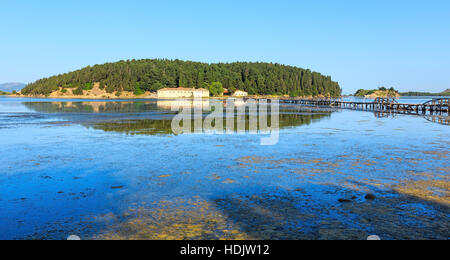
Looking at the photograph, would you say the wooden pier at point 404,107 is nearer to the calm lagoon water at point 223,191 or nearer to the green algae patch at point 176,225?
the calm lagoon water at point 223,191

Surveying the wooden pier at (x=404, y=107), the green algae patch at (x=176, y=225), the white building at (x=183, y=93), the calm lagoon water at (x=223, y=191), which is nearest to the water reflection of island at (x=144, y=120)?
the calm lagoon water at (x=223, y=191)

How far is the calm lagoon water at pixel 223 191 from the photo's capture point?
25.7ft

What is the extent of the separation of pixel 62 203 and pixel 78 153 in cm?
873

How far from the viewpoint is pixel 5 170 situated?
1405 centimetres

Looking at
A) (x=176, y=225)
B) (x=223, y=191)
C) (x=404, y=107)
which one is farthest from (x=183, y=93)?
(x=176, y=225)

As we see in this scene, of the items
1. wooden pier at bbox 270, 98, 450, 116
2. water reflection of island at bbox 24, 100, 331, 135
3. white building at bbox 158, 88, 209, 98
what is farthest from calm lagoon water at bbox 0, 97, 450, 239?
white building at bbox 158, 88, 209, 98

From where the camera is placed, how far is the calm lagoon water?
7836 millimetres

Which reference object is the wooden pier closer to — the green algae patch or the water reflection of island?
the water reflection of island

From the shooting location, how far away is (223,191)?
11.0 meters

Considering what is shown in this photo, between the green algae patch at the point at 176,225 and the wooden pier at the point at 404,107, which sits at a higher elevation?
the wooden pier at the point at 404,107

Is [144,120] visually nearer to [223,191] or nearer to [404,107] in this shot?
[223,191]
